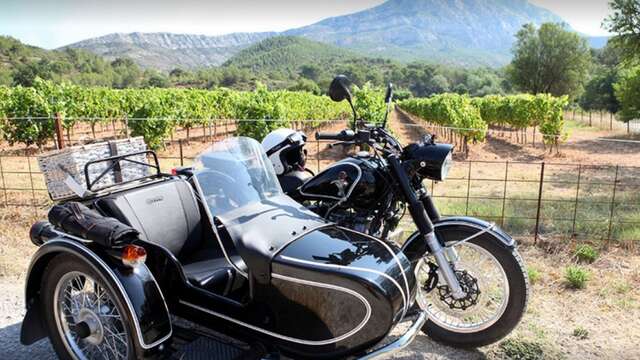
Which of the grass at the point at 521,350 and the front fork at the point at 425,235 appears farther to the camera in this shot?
the grass at the point at 521,350

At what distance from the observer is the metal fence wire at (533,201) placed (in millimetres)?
6090

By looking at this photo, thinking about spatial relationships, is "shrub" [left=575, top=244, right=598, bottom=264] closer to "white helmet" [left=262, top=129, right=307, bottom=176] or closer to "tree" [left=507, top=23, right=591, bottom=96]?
"white helmet" [left=262, top=129, right=307, bottom=176]

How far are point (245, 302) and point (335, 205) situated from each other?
97 cm

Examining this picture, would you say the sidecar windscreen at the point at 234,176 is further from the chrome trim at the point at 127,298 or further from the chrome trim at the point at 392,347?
the chrome trim at the point at 392,347

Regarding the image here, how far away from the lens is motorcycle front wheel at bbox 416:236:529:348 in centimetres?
290

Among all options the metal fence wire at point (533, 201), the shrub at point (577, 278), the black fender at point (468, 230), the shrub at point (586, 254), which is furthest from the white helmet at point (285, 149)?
the shrub at point (586, 254)

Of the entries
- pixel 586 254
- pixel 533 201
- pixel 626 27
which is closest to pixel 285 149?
pixel 586 254

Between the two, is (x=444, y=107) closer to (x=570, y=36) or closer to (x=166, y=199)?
(x=166, y=199)

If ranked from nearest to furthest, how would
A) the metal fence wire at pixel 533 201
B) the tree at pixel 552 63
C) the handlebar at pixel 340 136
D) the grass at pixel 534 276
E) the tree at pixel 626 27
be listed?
the handlebar at pixel 340 136
the grass at pixel 534 276
the metal fence wire at pixel 533 201
the tree at pixel 626 27
the tree at pixel 552 63

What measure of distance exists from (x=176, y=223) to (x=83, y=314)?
785mm

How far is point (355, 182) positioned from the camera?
10.2ft

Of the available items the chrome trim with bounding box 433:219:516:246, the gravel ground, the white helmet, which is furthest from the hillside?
the chrome trim with bounding box 433:219:516:246

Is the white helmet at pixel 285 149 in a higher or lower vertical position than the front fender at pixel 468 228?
higher

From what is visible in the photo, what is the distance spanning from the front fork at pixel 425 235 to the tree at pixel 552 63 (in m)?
55.7
